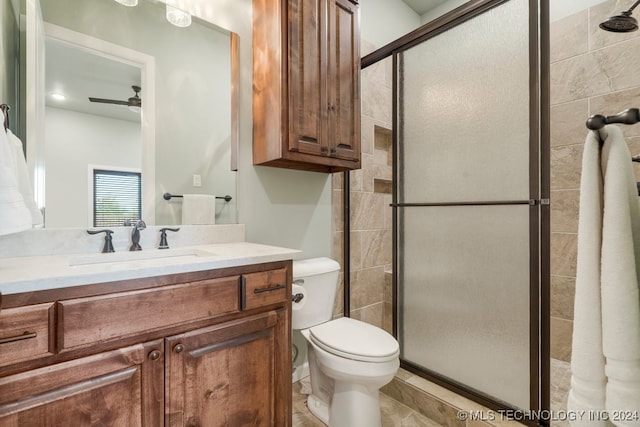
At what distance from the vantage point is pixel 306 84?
5.51 feet

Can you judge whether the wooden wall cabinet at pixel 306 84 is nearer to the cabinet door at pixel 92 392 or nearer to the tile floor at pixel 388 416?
the cabinet door at pixel 92 392

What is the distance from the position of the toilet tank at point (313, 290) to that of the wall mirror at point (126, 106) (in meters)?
0.50

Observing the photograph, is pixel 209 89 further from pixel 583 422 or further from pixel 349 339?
pixel 583 422

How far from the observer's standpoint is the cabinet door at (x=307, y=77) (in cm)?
163

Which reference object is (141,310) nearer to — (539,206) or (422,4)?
(539,206)

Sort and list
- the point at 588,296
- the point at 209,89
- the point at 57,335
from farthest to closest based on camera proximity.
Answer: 1. the point at 209,89
2. the point at 57,335
3. the point at 588,296

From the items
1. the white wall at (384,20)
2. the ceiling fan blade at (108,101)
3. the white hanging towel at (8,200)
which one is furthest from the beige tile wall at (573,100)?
the white hanging towel at (8,200)

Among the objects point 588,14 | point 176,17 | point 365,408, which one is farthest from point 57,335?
point 588,14

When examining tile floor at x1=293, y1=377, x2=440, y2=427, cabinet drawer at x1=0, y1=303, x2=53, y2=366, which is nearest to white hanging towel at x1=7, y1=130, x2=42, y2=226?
cabinet drawer at x1=0, y1=303, x2=53, y2=366

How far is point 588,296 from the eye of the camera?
0.64 m

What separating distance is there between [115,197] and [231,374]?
3.12 ft

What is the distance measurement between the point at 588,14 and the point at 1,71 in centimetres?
310

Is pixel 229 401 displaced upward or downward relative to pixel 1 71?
→ downward

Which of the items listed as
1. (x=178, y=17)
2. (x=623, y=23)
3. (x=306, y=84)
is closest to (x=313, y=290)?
(x=306, y=84)
